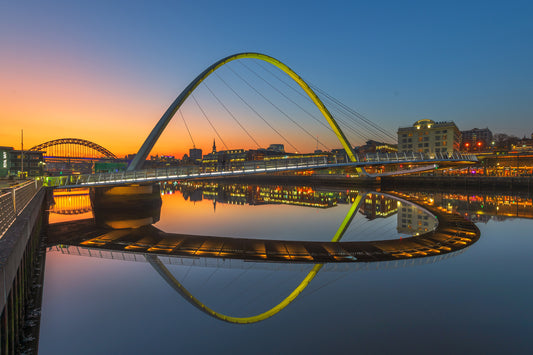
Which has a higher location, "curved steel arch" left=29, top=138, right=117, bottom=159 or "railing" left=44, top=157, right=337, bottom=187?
"curved steel arch" left=29, top=138, right=117, bottom=159

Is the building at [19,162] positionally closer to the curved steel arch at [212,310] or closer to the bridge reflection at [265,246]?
the bridge reflection at [265,246]

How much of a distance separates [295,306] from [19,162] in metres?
99.5

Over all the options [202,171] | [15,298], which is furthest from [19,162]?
[15,298]

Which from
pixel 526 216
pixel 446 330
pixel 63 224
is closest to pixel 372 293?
pixel 446 330

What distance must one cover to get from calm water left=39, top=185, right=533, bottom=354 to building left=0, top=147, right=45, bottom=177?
7360 cm

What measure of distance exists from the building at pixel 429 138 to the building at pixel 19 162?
105 m

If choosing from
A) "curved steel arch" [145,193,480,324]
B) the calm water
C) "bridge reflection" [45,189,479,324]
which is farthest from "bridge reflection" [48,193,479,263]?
"curved steel arch" [145,193,480,324]

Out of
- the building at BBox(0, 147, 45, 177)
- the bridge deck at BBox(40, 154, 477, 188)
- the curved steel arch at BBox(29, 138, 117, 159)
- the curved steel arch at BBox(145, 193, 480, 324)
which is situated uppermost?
the curved steel arch at BBox(29, 138, 117, 159)

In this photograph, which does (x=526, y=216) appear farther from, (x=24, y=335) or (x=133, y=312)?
(x=24, y=335)

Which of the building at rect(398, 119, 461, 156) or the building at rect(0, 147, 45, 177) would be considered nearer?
the building at rect(0, 147, 45, 177)

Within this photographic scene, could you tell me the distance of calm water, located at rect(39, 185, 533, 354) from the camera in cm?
609

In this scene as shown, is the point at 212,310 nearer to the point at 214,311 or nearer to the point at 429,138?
the point at 214,311

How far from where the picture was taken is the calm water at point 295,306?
6094 mm

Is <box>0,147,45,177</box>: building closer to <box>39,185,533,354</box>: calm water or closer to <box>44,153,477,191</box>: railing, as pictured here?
<box>44,153,477,191</box>: railing
